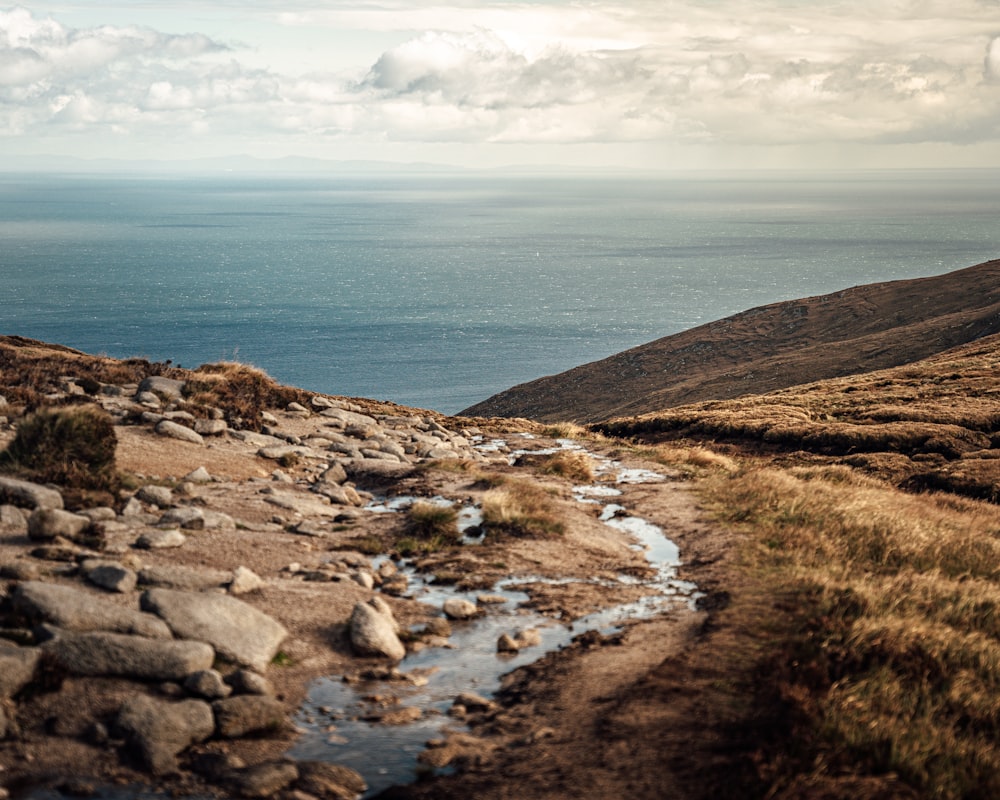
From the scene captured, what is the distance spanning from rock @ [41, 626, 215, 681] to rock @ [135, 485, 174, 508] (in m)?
6.19

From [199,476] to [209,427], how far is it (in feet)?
15.0

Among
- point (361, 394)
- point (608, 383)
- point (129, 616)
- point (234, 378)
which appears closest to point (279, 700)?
point (129, 616)

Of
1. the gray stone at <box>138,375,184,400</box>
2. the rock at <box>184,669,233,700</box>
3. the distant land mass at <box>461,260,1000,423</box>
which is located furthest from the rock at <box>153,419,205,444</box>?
the distant land mass at <box>461,260,1000,423</box>

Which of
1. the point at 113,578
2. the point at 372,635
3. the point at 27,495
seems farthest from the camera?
the point at 27,495

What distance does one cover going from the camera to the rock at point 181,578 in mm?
11516

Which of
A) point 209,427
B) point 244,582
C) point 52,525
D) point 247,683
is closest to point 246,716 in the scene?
point 247,683

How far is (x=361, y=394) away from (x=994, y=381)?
92981 millimetres

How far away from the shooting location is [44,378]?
2431 cm

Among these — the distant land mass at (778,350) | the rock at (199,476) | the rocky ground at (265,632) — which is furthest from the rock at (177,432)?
the distant land mass at (778,350)

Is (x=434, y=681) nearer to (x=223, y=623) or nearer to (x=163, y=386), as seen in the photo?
(x=223, y=623)

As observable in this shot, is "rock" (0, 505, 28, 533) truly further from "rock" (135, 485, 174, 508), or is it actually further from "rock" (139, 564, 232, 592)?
"rock" (139, 564, 232, 592)

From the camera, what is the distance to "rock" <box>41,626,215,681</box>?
29.7 ft

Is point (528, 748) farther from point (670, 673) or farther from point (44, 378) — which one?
point (44, 378)

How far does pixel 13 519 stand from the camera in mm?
13172
